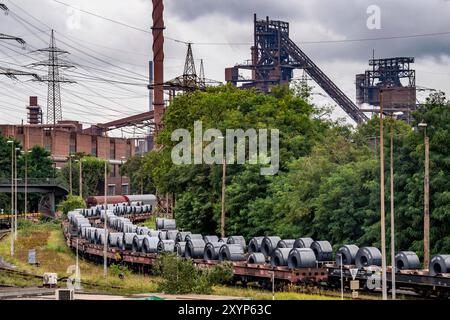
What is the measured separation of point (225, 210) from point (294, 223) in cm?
Answer: 818

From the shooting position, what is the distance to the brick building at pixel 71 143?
12456 cm

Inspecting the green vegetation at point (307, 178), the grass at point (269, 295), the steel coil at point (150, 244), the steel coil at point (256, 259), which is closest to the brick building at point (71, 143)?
the green vegetation at point (307, 178)

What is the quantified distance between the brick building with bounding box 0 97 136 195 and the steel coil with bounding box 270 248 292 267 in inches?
3462

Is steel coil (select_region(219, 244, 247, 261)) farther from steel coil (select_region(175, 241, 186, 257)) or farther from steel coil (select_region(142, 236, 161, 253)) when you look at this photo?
steel coil (select_region(142, 236, 161, 253))

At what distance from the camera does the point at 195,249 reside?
137 feet

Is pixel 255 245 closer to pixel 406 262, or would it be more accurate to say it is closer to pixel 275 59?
pixel 406 262

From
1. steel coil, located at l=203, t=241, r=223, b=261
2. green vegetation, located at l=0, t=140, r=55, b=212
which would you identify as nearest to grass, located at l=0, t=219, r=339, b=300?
steel coil, located at l=203, t=241, r=223, b=261

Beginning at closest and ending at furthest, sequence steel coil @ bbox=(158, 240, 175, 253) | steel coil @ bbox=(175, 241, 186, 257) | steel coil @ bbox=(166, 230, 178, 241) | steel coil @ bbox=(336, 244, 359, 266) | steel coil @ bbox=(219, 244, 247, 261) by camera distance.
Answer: steel coil @ bbox=(336, 244, 359, 266) < steel coil @ bbox=(219, 244, 247, 261) < steel coil @ bbox=(175, 241, 186, 257) < steel coil @ bbox=(158, 240, 175, 253) < steel coil @ bbox=(166, 230, 178, 241)

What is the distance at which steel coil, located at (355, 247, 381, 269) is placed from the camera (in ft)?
111

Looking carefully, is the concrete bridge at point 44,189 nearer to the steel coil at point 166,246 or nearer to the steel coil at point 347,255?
the steel coil at point 166,246

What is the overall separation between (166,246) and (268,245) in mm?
6145

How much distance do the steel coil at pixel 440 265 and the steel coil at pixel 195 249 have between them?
1374 cm
